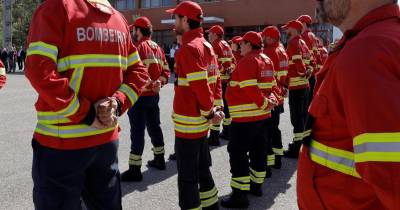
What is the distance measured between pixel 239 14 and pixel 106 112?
103ft

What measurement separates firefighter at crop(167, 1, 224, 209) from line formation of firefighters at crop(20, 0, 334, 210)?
0.01 metres

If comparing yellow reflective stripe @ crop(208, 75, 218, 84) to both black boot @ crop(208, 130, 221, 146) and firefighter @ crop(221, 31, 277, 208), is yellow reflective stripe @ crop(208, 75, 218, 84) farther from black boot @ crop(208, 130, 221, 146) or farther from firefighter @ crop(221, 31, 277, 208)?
black boot @ crop(208, 130, 221, 146)

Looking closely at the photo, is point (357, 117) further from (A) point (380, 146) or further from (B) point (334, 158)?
(B) point (334, 158)

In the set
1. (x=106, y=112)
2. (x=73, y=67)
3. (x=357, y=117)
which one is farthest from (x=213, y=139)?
(x=357, y=117)

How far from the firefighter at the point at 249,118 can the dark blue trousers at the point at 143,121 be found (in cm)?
137

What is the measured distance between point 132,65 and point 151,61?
3151 millimetres

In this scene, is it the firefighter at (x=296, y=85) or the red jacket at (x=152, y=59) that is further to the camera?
the firefighter at (x=296, y=85)

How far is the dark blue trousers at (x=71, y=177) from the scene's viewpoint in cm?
229

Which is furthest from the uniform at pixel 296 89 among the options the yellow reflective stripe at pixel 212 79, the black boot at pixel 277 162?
the yellow reflective stripe at pixel 212 79

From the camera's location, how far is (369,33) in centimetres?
141

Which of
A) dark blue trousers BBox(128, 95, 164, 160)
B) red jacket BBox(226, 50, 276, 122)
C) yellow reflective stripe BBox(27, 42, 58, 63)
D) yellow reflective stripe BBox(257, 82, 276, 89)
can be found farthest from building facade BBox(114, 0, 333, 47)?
yellow reflective stripe BBox(27, 42, 58, 63)

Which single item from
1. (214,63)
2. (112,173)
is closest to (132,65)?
(112,173)

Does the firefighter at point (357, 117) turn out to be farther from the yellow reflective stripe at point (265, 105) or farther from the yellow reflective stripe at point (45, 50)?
the yellow reflective stripe at point (265, 105)

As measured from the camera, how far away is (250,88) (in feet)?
15.4
